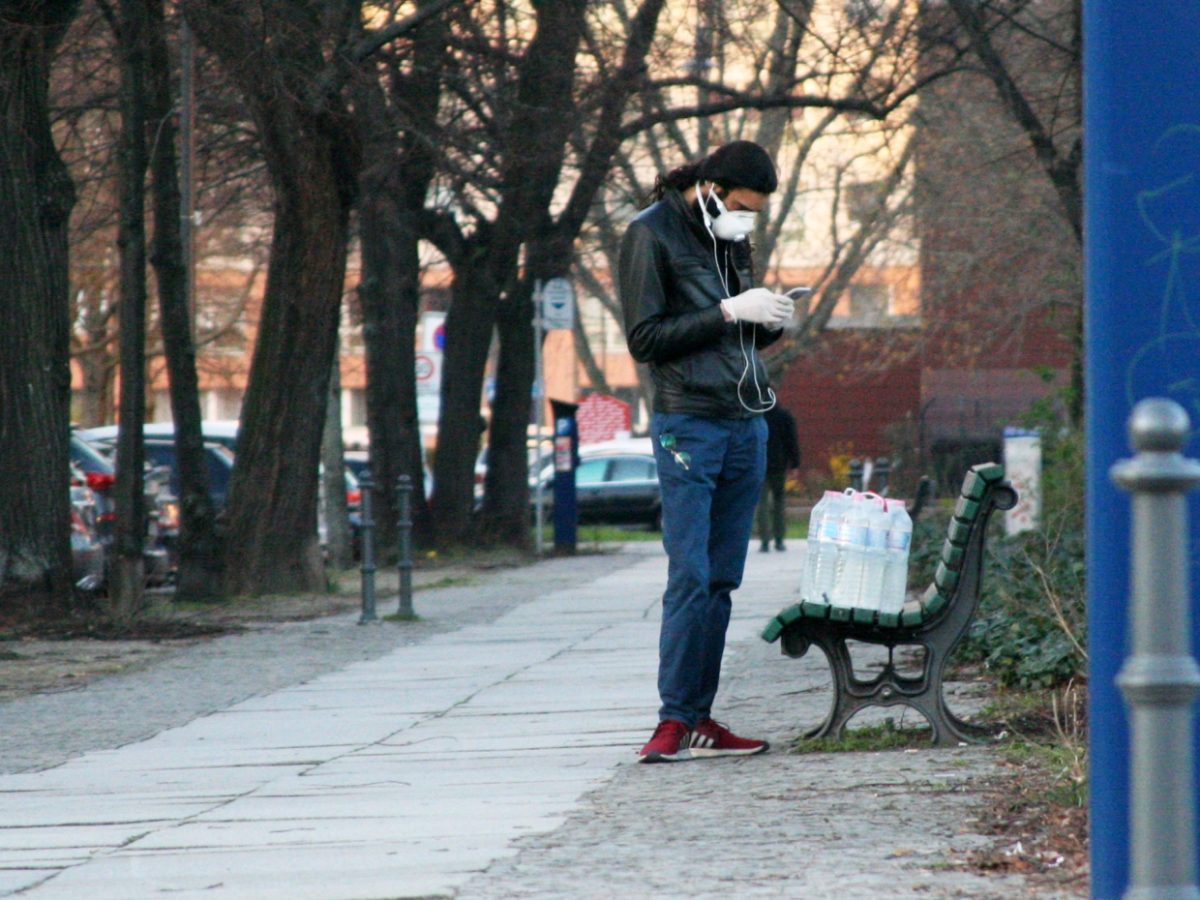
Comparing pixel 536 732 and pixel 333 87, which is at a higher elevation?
pixel 333 87

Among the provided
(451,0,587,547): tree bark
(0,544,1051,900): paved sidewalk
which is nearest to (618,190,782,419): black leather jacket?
(0,544,1051,900): paved sidewalk

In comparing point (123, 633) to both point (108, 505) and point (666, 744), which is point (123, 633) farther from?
point (666, 744)

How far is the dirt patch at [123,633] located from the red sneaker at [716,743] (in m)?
4.28

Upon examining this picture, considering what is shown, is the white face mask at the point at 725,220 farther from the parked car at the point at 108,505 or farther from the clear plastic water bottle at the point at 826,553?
the parked car at the point at 108,505

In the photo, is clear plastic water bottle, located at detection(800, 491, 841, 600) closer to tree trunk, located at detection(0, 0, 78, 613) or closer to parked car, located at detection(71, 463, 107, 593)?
tree trunk, located at detection(0, 0, 78, 613)

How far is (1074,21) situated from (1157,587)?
11.5 m

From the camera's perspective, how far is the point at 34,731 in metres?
8.32

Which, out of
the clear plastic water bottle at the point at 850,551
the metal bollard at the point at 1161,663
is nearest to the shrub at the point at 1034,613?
the clear plastic water bottle at the point at 850,551

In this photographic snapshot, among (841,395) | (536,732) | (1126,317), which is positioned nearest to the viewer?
(1126,317)

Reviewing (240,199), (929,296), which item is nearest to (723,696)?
(240,199)

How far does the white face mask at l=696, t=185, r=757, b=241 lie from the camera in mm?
6582

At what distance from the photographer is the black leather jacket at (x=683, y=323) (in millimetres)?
6488

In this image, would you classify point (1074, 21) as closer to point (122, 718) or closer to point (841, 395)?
point (122, 718)

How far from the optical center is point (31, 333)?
42.2 feet
